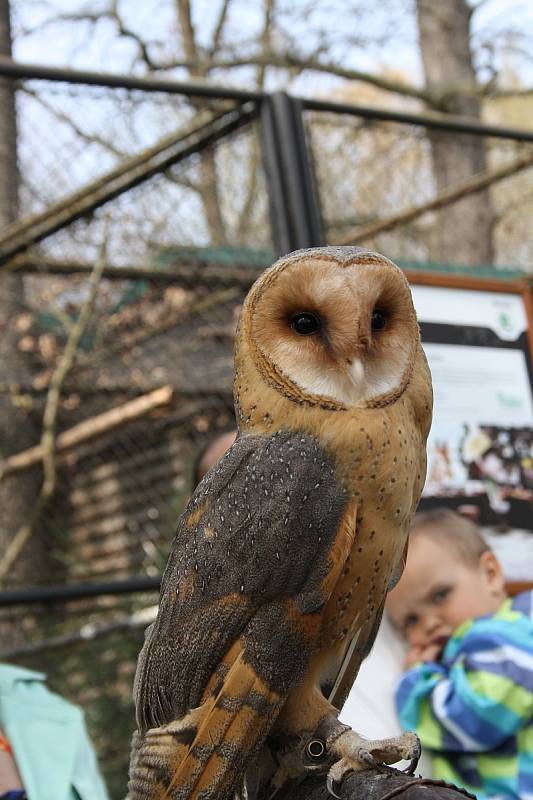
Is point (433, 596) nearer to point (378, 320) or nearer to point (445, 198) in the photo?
point (378, 320)

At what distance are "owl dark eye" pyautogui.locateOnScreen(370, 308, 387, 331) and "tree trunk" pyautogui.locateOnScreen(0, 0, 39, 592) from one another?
3436 millimetres

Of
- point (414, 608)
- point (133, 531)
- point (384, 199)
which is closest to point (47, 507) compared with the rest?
point (133, 531)

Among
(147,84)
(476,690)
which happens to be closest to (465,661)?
(476,690)

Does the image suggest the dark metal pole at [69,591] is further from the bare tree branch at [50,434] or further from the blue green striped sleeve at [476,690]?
the bare tree branch at [50,434]

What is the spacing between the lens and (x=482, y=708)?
1842 millimetres

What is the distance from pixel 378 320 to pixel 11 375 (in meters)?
4.54

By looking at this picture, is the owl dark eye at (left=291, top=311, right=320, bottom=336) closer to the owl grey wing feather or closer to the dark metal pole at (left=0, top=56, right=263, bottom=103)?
the owl grey wing feather

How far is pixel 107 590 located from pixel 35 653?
6.09ft

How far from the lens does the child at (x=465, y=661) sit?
1856mm

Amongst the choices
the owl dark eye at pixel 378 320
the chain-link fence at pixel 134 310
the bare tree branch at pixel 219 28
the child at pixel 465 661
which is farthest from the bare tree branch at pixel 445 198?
the bare tree branch at pixel 219 28

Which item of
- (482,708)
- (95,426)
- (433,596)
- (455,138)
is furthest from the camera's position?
(95,426)

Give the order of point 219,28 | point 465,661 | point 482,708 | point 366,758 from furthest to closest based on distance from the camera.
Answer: point 219,28, point 465,661, point 482,708, point 366,758

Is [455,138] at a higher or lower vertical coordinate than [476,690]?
higher

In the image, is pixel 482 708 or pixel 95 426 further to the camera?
pixel 95 426
